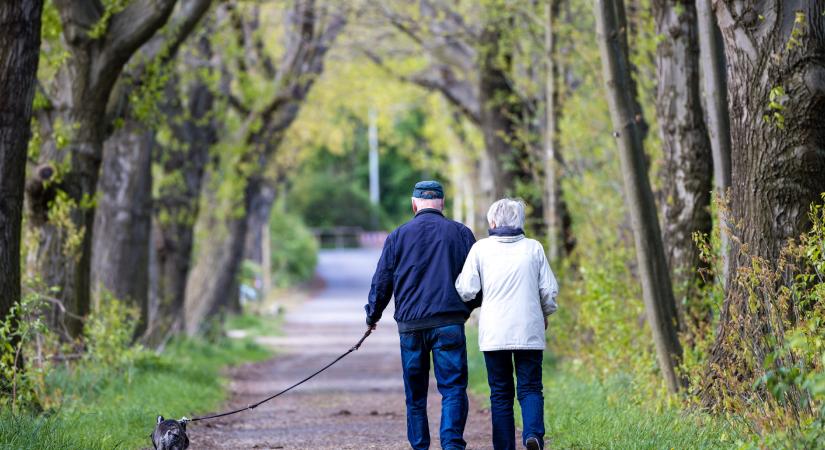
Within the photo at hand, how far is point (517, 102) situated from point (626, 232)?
6.13 m

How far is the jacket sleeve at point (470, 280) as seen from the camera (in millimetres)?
8273

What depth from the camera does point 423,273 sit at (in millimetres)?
8484

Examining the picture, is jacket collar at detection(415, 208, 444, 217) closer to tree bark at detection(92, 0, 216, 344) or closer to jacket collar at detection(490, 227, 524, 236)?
jacket collar at detection(490, 227, 524, 236)

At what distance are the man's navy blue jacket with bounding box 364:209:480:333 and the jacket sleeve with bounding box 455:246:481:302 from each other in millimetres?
106

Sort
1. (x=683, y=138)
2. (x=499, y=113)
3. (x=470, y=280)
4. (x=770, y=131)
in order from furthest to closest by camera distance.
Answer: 1. (x=499, y=113)
2. (x=683, y=138)
3. (x=770, y=131)
4. (x=470, y=280)

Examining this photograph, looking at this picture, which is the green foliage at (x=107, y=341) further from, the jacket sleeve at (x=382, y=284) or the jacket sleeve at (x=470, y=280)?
the jacket sleeve at (x=470, y=280)

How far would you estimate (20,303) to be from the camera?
9.81 meters

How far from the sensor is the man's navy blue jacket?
27.6 feet

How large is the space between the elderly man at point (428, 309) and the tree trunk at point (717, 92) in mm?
2457

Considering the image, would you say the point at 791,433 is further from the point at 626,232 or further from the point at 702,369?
the point at 626,232

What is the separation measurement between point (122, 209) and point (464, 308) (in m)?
10.2

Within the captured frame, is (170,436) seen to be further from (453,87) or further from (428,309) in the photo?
(453,87)

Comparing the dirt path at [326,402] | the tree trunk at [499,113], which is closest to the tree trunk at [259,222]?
the dirt path at [326,402]

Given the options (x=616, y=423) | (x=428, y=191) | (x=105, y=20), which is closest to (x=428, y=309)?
(x=428, y=191)
